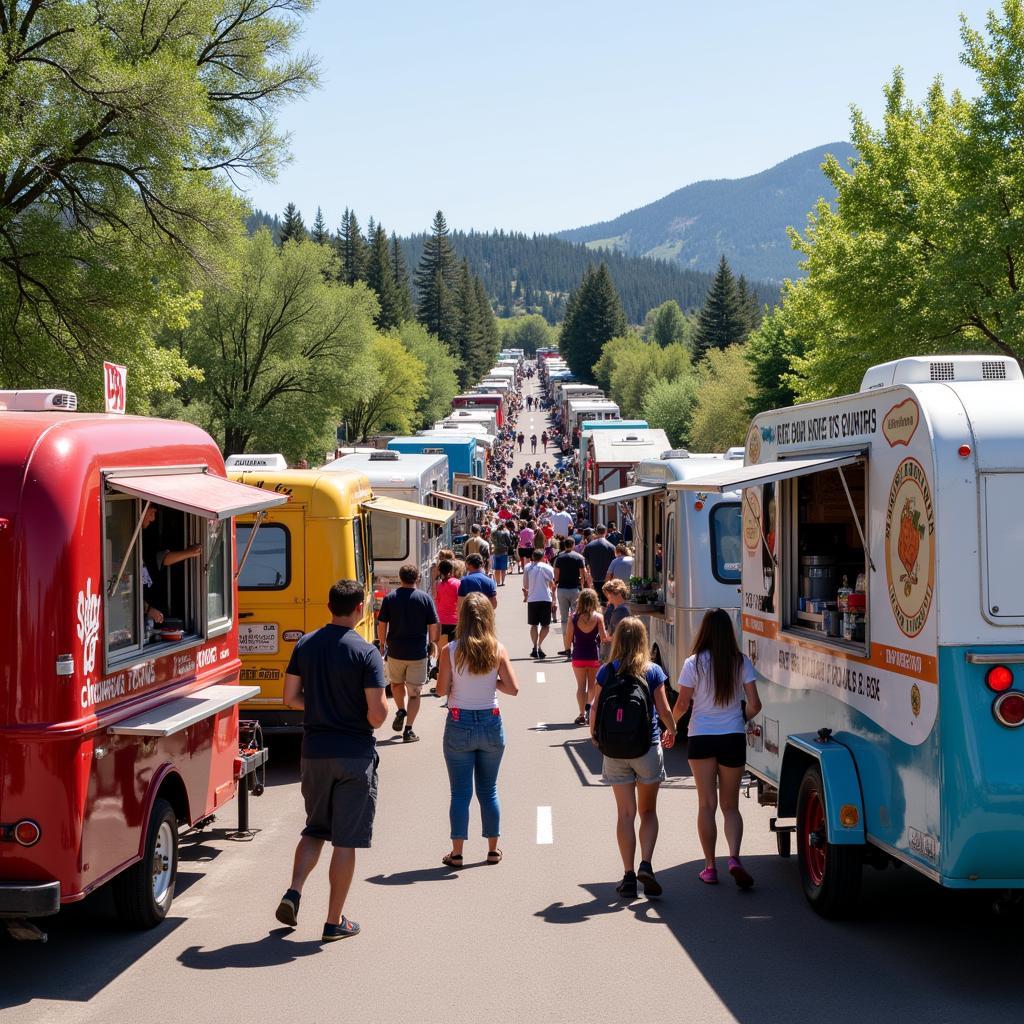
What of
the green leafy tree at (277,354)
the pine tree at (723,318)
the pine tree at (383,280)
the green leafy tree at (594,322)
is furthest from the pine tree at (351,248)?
the green leafy tree at (277,354)

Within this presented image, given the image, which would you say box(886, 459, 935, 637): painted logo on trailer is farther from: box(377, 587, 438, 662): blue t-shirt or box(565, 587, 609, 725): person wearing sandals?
box(565, 587, 609, 725): person wearing sandals

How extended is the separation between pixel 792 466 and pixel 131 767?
407cm

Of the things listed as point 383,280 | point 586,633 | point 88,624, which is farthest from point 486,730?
point 383,280

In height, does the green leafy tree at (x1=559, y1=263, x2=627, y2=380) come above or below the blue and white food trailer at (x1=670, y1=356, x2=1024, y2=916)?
above

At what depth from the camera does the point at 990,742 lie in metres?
6.28

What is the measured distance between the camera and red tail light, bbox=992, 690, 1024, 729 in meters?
6.30

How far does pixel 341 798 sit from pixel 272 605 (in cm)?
591

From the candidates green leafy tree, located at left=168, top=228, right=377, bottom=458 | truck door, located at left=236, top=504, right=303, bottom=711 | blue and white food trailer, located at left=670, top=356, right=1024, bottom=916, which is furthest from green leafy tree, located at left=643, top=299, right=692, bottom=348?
blue and white food trailer, located at left=670, top=356, right=1024, bottom=916

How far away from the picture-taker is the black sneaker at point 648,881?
27.7ft

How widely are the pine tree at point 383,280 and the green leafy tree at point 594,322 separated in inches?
1680

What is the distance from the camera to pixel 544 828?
10406mm

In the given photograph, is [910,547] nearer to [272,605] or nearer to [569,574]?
[272,605]

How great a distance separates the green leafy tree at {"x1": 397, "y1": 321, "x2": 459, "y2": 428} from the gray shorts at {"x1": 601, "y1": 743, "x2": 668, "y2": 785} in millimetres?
90045

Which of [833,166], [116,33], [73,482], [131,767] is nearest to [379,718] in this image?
[131,767]
